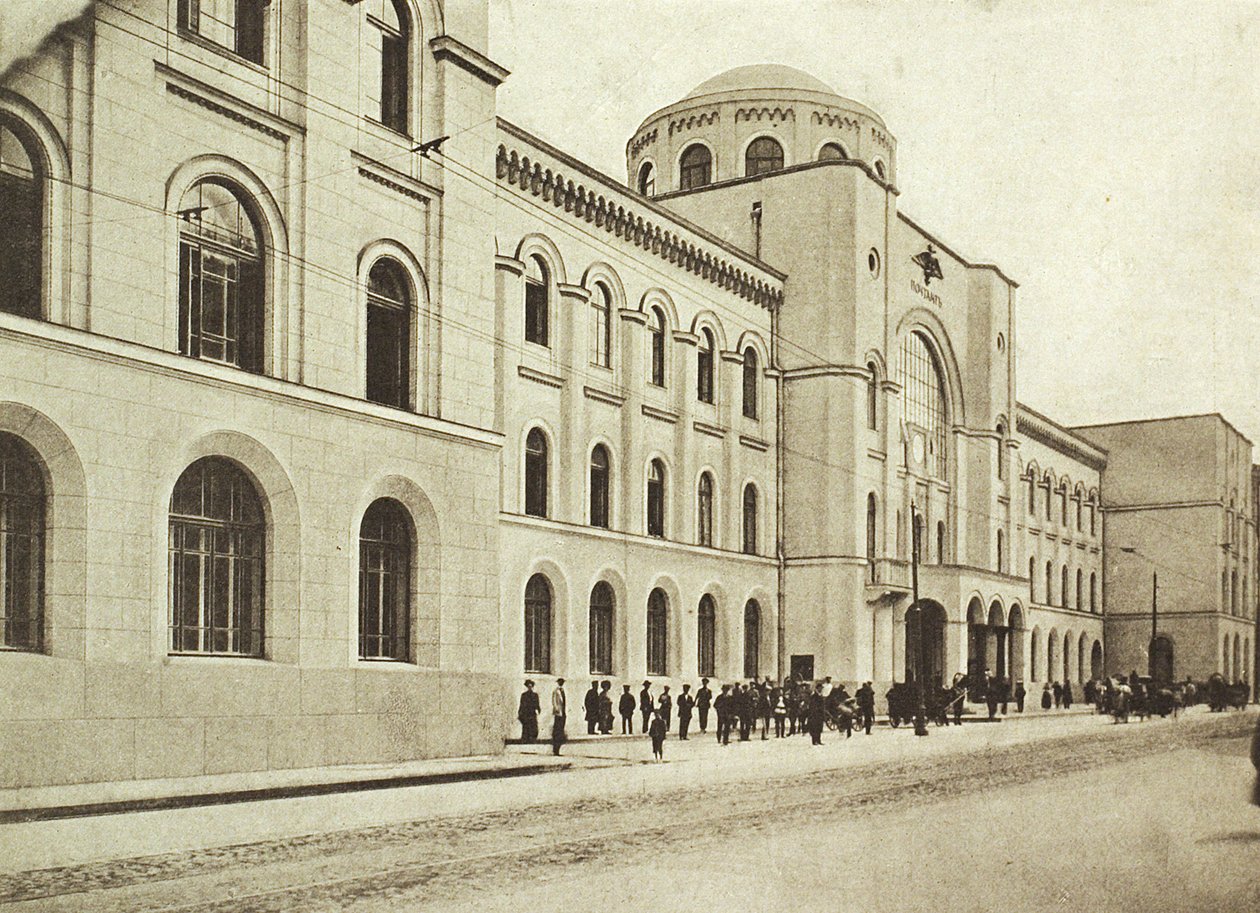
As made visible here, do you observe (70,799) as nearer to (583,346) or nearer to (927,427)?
(583,346)

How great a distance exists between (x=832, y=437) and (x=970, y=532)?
12.5 meters

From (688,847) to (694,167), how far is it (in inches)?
1467

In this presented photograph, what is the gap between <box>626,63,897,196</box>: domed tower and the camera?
46.1 metres

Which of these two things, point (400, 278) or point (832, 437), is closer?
point (400, 278)

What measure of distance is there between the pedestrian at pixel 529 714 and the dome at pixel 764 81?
27.4 m

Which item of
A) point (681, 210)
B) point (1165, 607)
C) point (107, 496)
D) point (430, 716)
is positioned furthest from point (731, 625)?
point (1165, 607)

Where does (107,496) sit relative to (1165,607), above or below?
above

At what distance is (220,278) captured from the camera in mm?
18484

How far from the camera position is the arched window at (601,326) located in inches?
1254

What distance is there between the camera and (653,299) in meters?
34.2

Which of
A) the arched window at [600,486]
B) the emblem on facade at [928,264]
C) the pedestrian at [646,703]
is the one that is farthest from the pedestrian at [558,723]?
the emblem on facade at [928,264]

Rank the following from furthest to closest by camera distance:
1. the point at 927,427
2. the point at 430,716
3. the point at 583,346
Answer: the point at 927,427 → the point at 583,346 → the point at 430,716

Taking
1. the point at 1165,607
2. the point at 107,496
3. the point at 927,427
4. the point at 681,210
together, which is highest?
the point at 681,210

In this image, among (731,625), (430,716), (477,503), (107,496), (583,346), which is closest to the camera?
(107,496)
